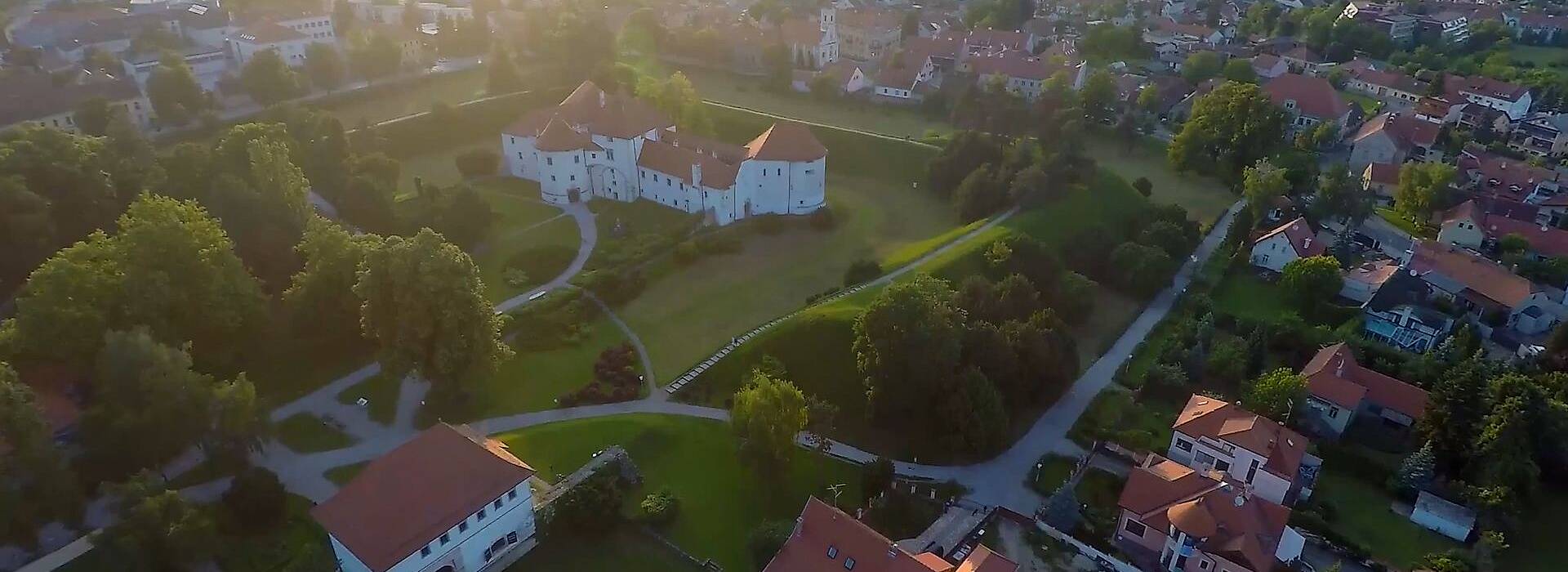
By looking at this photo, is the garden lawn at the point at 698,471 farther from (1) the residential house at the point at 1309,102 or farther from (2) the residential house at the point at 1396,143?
(1) the residential house at the point at 1309,102

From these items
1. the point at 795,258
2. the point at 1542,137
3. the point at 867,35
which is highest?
the point at 867,35

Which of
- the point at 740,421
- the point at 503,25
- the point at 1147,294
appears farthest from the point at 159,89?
the point at 1147,294

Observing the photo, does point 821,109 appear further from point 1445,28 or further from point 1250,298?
point 1445,28

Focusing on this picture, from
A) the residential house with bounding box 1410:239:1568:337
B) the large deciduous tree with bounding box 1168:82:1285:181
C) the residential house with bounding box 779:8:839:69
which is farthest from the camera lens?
the residential house with bounding box 779:8:839:69

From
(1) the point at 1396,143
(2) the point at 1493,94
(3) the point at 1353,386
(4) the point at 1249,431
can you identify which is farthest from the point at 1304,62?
(4) the point at 1249,431

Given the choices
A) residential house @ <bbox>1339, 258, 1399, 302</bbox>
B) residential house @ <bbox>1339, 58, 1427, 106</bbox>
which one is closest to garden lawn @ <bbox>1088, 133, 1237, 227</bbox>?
residential house @ <bbox>1339, 258, 1399, 302</bbox>

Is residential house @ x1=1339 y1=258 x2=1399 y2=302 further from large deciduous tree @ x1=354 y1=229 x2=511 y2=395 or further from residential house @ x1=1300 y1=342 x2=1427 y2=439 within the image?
large deciduous tree @ x1=354 y1=229 x2=511 y2=395

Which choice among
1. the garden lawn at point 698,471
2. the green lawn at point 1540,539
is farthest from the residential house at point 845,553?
the green lawn at point 1540,539

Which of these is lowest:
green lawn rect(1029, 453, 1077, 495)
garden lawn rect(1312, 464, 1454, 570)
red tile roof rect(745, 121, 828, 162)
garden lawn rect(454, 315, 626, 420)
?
garden lawn rect(1312, 464, 1454, 570)
